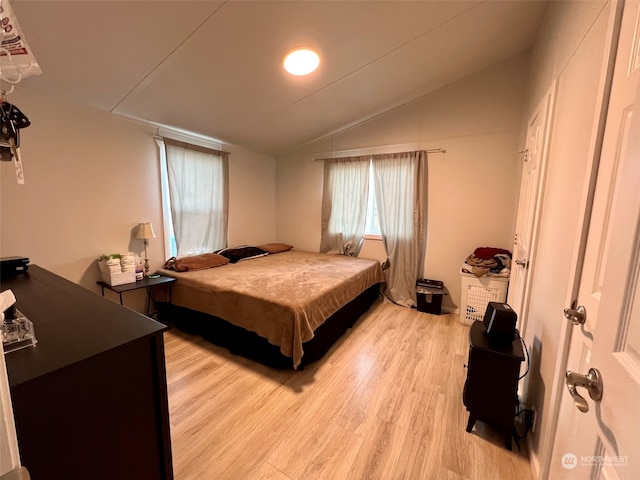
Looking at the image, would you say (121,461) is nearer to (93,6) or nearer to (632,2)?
(632,2)

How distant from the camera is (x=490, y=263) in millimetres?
2881

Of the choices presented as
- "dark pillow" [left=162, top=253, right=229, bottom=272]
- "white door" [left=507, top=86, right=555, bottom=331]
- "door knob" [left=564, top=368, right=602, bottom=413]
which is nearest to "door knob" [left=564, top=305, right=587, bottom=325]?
"door knob" [left=564, top=368, right=602, bottom=413]

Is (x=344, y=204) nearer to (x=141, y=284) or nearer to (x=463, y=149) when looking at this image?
(x=463, y=149)

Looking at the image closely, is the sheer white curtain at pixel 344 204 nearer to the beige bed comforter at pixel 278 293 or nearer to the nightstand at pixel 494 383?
the beige bed comforter at pixel 278 293

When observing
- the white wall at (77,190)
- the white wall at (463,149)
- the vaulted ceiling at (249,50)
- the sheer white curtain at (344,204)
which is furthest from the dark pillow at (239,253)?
the white wall at (463,149)

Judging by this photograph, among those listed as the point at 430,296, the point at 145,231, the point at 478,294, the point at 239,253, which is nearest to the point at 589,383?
the point at 478,294

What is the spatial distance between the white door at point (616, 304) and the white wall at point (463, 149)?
2409 millimetres

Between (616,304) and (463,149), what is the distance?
309 cm

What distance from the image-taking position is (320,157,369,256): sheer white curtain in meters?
→ 3.84

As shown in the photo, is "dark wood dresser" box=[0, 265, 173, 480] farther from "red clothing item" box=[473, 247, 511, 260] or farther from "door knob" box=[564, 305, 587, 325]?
"red clothing item" box=[473, 247, 511, 260]

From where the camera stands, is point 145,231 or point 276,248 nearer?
point 145,231

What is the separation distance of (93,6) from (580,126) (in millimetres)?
2631

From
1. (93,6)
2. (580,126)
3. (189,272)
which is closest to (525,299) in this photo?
(580,126)

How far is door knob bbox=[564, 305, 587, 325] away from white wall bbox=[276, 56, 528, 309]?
2383 mm
